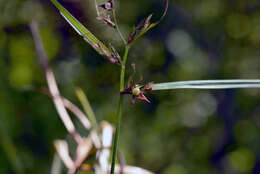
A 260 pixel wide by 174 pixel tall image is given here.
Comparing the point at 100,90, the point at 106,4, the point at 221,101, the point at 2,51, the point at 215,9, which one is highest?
the point at 106,4

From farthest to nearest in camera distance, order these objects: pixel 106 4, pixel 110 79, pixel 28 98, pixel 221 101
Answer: pixel 221 101 < pixel 110 79 < pixel 28 98 < pixel 106 4

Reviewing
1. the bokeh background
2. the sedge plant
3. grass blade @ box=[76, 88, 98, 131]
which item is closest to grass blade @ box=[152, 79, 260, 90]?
the sedge plant

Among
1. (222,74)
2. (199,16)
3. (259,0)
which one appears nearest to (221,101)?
(222,74)

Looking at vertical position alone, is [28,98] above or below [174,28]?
below

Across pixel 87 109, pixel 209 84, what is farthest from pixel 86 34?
pixel 87 109

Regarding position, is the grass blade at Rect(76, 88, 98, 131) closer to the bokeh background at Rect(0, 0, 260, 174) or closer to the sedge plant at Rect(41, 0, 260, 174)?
the sedge plant at Rect(41, 0, 260, 174)

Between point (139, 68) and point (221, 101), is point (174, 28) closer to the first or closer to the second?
point (139, 68)

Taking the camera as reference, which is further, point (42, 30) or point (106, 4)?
point (42, 30)

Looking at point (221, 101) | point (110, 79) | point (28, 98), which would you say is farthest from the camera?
point (221, 101)
